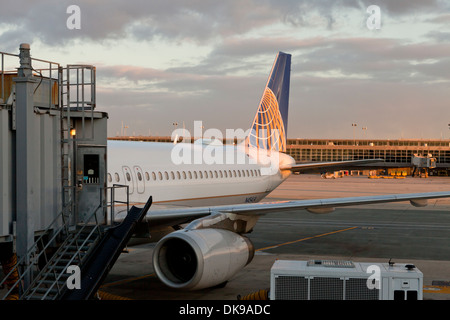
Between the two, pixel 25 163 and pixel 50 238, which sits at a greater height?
pixel 25 163

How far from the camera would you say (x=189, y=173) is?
68.9 feet

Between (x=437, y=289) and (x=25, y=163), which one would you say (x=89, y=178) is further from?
(x=437, y=289)

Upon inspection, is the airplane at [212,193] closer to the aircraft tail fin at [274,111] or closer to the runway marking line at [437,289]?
the aircraft tail fin at [274,111]

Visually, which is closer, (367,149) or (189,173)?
(189,173)

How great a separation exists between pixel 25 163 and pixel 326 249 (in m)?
14.9

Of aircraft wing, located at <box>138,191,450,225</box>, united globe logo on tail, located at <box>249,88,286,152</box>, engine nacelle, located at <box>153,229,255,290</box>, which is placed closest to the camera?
engine nacelle, located at <box>153,229,255,290</box>

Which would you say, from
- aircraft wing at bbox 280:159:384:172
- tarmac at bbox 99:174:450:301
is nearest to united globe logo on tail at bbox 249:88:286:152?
aircraft wing at bbox 280:159:384:172

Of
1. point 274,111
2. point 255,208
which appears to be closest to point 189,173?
point 255,208

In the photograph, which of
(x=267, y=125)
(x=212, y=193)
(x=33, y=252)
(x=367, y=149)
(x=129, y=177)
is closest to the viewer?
(x=33, y=252)

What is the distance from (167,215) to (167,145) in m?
8.00

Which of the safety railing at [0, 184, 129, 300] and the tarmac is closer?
the safety railing at [0, 184, 129, 300]

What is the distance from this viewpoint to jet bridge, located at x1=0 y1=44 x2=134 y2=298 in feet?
34.2

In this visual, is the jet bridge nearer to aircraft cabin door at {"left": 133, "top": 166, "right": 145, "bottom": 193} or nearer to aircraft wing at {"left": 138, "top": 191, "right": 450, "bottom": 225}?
aircraft wing at {"left": 138, "top": 191, "right": 450, "bottom": 225}
